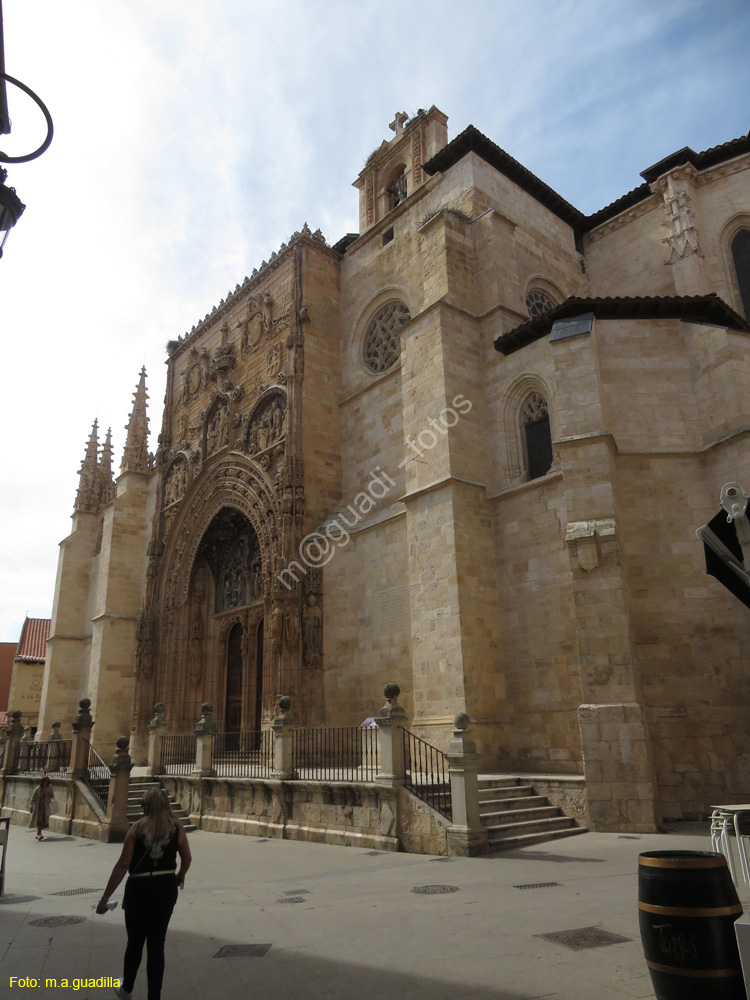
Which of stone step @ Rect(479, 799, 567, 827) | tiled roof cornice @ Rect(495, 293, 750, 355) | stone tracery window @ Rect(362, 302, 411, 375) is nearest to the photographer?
stone step @ Rect(479, 799, 567, 827)

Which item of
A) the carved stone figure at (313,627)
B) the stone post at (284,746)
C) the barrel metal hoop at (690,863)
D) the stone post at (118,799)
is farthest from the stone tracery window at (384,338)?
the barrel metal hoop at (690,863)

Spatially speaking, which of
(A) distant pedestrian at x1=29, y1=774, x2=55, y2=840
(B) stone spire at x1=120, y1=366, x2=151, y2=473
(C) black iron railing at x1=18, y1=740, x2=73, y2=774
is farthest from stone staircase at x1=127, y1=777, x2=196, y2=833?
(B) stone spire at x1=120, y1=366, x2=151, y2=473

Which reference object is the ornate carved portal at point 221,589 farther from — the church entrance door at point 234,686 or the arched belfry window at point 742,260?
the arched belfry window at point 742,260

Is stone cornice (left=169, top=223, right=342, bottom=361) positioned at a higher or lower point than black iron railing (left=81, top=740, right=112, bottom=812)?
higher

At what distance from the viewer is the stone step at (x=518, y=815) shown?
9672mm

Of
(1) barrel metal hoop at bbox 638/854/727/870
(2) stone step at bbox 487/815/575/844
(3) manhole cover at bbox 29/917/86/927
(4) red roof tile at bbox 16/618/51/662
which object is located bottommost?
(3) manhole cover at bbox 29/917/86/927

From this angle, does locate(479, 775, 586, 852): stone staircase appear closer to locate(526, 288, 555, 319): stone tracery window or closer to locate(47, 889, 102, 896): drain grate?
locate(47, 889, 102, 896): drain grate

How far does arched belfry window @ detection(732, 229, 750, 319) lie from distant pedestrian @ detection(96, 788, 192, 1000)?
17.0 meters

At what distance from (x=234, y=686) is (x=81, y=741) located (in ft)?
22.0

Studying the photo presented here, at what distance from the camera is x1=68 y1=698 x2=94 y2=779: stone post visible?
14586mm

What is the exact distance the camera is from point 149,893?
3.80 m

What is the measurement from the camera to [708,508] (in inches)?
467

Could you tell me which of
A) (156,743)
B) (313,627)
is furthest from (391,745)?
(156,743)

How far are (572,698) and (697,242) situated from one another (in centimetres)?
1117
